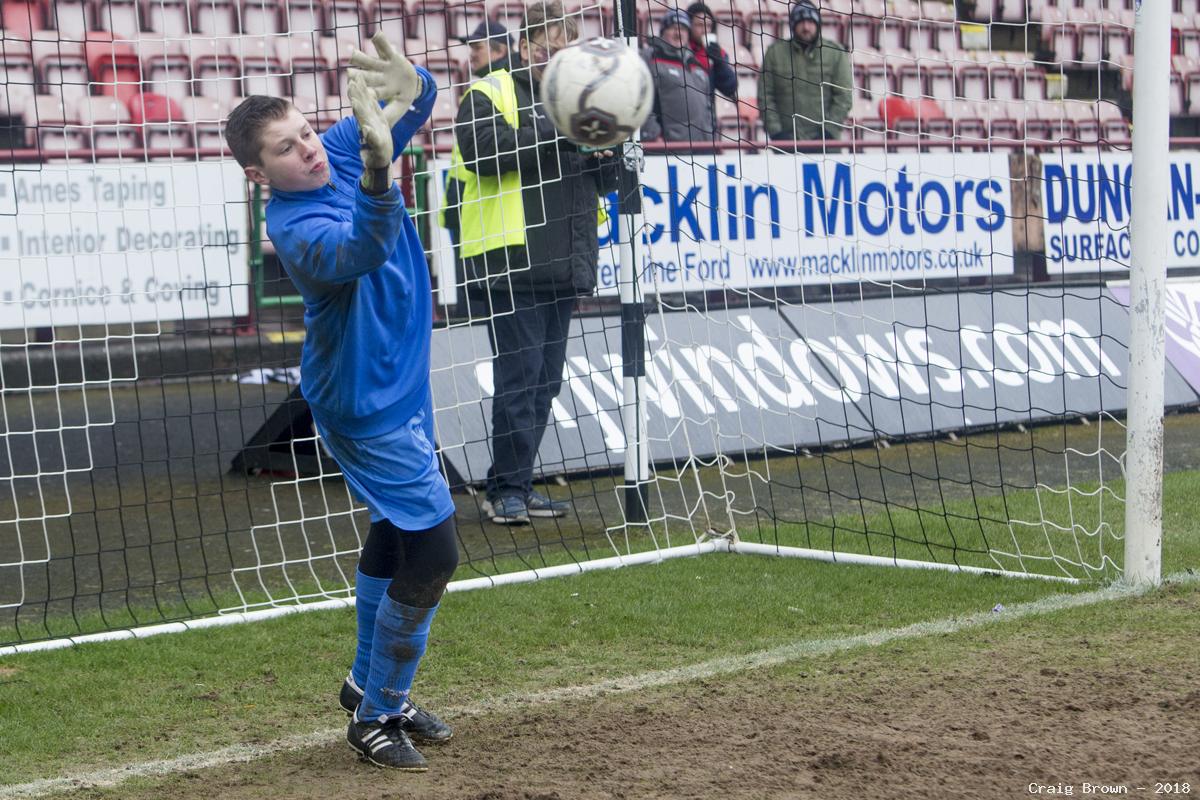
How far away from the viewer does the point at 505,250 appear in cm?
699

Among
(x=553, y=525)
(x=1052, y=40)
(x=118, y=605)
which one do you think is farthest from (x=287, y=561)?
(x=1052, y=40)

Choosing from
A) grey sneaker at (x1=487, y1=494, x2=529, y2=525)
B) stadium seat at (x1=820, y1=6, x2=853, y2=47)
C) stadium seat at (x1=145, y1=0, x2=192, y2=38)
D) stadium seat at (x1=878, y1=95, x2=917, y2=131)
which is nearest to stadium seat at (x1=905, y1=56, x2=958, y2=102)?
stadium seat at (x1=878, y1=95, x2=917, y2=131)

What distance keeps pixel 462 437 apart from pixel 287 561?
150cm

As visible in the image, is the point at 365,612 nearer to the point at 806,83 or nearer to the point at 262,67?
the point at 806,83

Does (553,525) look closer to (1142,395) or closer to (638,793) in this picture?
(1142,395)

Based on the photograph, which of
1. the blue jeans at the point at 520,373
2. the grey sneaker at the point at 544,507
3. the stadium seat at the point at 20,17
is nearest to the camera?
the blue jeans at the point at 520,373

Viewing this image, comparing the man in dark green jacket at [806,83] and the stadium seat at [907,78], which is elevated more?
the stadium seat at [907,78]

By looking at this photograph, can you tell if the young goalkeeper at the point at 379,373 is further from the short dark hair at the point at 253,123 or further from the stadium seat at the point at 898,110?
the stadium seat at the point at 898,110

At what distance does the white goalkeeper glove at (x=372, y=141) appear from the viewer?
3430 mm

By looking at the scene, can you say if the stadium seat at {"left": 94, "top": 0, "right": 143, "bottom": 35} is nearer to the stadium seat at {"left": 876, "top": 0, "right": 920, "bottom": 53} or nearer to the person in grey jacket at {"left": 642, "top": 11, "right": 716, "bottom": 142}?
the person in grey jacket at {"left": 642, "top": 11, "right": 716, "bottom": 142}

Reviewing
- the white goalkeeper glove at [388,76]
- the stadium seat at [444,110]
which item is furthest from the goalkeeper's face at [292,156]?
the stadium seat at [444,110]

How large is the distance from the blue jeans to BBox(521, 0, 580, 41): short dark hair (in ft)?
4.14

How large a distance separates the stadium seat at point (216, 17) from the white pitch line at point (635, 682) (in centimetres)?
919

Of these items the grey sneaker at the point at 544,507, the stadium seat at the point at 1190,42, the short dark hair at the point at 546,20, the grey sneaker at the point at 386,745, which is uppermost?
the stadium seat at the point at 1190,42
